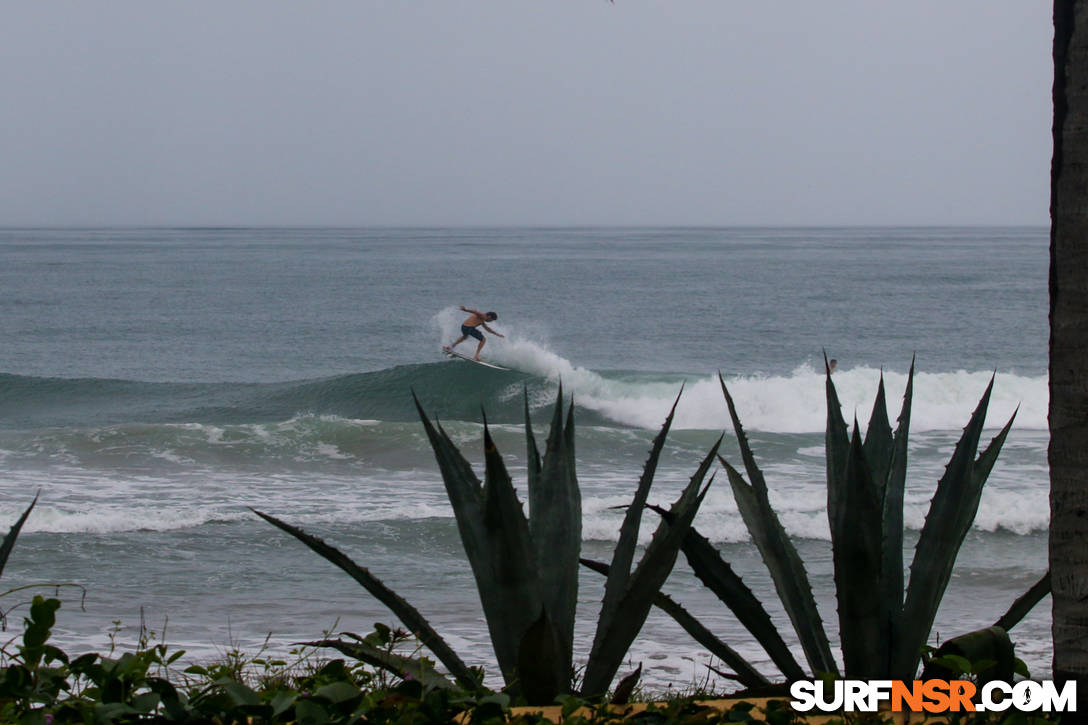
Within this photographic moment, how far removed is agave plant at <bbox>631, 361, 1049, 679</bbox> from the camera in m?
2.79

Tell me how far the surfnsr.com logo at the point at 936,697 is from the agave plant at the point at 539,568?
406 mm

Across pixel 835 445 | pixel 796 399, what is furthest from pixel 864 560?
pixel 796 399

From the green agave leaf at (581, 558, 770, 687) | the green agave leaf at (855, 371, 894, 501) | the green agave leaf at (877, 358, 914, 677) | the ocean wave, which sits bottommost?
the ocean wave

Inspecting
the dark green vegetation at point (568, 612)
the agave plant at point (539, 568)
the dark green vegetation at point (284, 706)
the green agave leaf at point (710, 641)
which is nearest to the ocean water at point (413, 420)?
the dark green vegetation at point (284, 706)

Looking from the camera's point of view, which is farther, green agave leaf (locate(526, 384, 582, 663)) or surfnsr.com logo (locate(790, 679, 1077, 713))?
green agave leaf (locate(526, 384, 582, 663))

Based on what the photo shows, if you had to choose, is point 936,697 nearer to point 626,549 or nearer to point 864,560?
point 864,560

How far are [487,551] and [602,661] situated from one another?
373 millimetres

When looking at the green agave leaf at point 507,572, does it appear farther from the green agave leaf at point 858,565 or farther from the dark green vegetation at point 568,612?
the green agave leaf at point 858,565

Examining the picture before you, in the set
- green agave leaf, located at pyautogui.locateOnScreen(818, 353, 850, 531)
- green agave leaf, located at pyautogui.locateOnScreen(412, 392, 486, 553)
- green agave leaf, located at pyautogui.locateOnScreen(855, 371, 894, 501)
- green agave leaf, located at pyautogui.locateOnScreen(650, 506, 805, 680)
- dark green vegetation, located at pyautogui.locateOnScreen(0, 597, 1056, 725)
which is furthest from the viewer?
green agave leaf, located at pyautogui.locateOnScreen(855, 371, 894, 501)

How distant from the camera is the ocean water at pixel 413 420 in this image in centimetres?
771

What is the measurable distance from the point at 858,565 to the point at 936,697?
0.38 metres

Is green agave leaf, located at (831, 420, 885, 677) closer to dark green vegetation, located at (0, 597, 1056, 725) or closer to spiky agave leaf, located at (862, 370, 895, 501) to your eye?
spiky agave leaf, located at (862, 370, 895, 501)

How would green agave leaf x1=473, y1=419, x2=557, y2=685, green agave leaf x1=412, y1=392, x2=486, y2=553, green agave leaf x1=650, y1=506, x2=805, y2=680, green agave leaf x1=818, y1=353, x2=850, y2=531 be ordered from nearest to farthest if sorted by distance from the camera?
green agave leaf x1=473, y1=419, x2=557, y2=685, green agave leaf x1=412, y1=392, x2=486, y2=553, green agave leaf x1=650, y1=506, x2=805, y2=680, green agave leaf x1=818, y1=353, x2=850, y2=531

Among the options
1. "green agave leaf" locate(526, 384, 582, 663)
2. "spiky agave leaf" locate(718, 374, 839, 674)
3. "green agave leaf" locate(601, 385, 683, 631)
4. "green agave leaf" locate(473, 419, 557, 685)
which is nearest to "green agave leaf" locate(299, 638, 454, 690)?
"green agave leaf" locate(473, 419, 557, 685)
